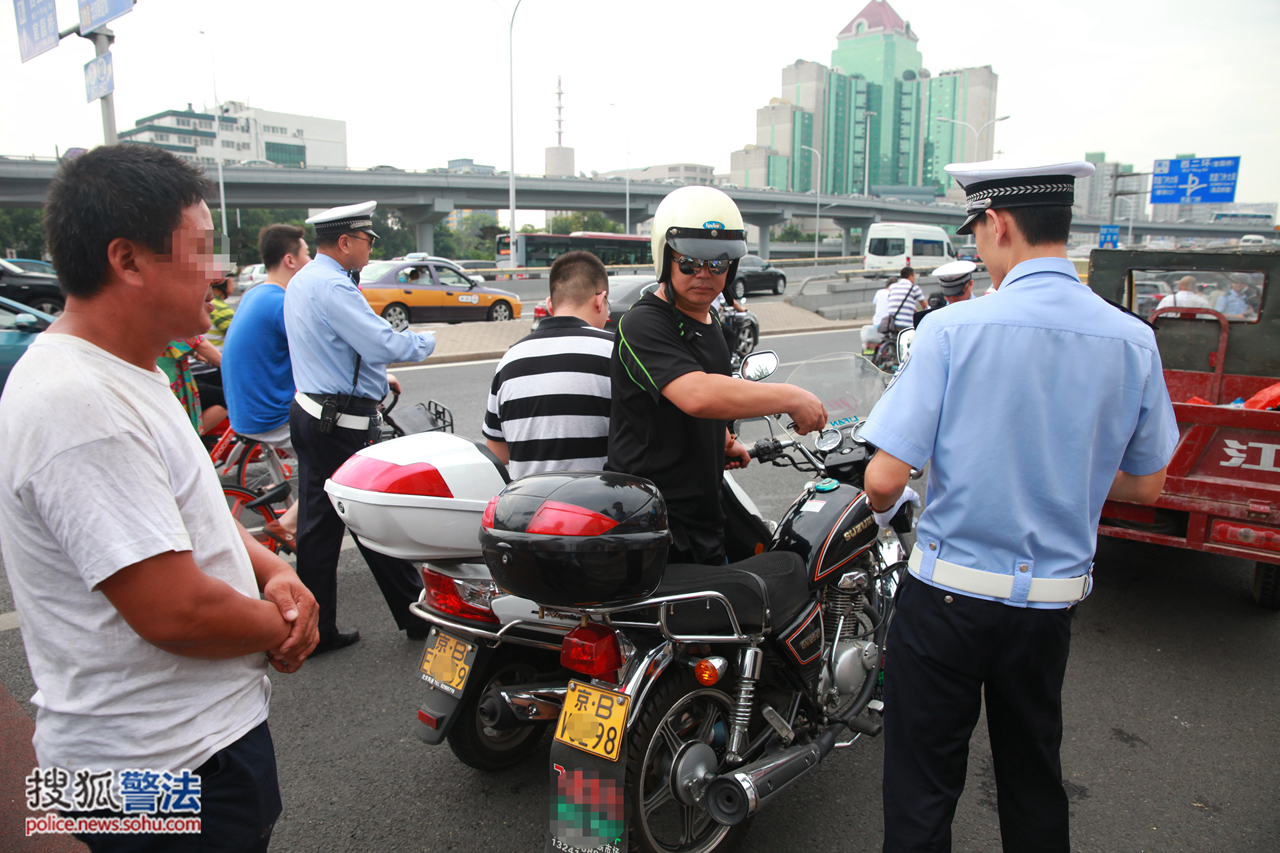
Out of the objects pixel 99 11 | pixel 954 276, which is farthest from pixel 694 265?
pixel 99 11

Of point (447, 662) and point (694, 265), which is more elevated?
point (694, 265)

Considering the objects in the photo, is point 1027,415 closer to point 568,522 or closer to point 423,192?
point 568,522

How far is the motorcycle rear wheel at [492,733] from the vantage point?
8.71 feet

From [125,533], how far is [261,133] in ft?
474

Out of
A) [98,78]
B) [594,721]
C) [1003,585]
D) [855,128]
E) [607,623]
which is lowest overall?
[594,721]

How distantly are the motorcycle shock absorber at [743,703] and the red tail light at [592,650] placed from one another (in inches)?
16.1

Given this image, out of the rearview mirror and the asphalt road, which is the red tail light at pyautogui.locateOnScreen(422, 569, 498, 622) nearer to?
the asphalt road

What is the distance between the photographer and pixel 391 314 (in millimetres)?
19172

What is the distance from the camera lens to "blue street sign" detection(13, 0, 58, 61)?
8570 mm

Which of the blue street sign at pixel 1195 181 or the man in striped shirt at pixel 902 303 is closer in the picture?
the man in striped shirt at pixel 902 303

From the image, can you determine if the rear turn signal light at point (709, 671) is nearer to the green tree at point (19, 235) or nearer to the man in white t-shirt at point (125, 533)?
the man in white t-shirt at point (125, 533)

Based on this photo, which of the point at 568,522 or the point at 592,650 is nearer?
the point at 568,522

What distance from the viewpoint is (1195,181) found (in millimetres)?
37219

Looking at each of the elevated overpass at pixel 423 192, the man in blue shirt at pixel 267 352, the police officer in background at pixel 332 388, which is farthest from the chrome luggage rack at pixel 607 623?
the elevated overpass at pixel 423 192
